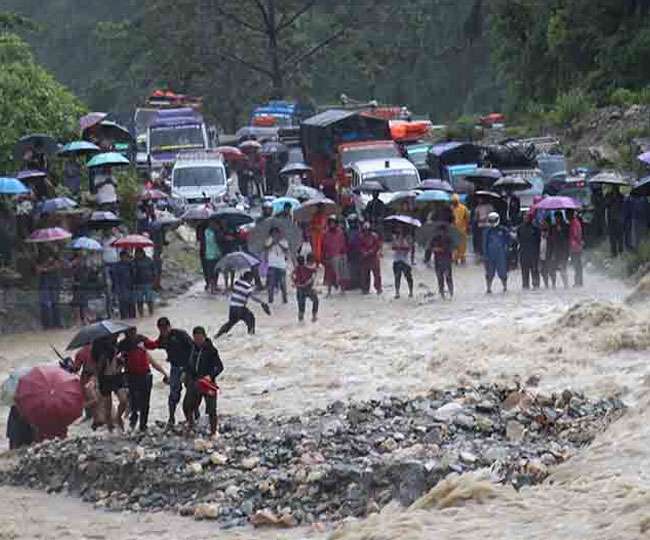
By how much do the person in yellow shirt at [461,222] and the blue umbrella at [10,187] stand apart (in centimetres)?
738

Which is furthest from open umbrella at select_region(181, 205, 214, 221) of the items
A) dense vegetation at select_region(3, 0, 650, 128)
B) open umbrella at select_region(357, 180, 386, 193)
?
dense vegetation at select_region(3, 0, 650, 128)

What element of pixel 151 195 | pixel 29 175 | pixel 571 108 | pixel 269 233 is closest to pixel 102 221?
pixel 29 175

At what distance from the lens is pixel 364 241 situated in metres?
25.5

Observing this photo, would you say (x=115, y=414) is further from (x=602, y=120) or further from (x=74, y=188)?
(x=602, y=120)

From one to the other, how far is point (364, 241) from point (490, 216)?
Result: 81.3 inches

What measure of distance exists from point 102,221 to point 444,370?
26.4ft

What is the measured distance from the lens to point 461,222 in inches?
1126

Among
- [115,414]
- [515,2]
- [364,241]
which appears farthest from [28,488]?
[515,2]

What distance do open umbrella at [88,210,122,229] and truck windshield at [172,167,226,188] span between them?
8.77 meters

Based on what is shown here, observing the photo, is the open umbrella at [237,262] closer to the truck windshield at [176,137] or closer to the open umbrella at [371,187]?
the open umbrella at [371,187]

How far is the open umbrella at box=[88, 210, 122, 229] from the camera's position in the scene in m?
25.8

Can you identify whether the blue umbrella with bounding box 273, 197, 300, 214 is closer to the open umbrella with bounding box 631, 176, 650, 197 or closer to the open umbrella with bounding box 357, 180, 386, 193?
the open umbrella with bounding box 357, 180, 386, 193

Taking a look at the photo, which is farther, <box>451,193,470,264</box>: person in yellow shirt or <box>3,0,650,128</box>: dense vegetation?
<box>3,0,650,128</box>: dense vegetation

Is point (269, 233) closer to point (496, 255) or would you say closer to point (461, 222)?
point (496, 255)
